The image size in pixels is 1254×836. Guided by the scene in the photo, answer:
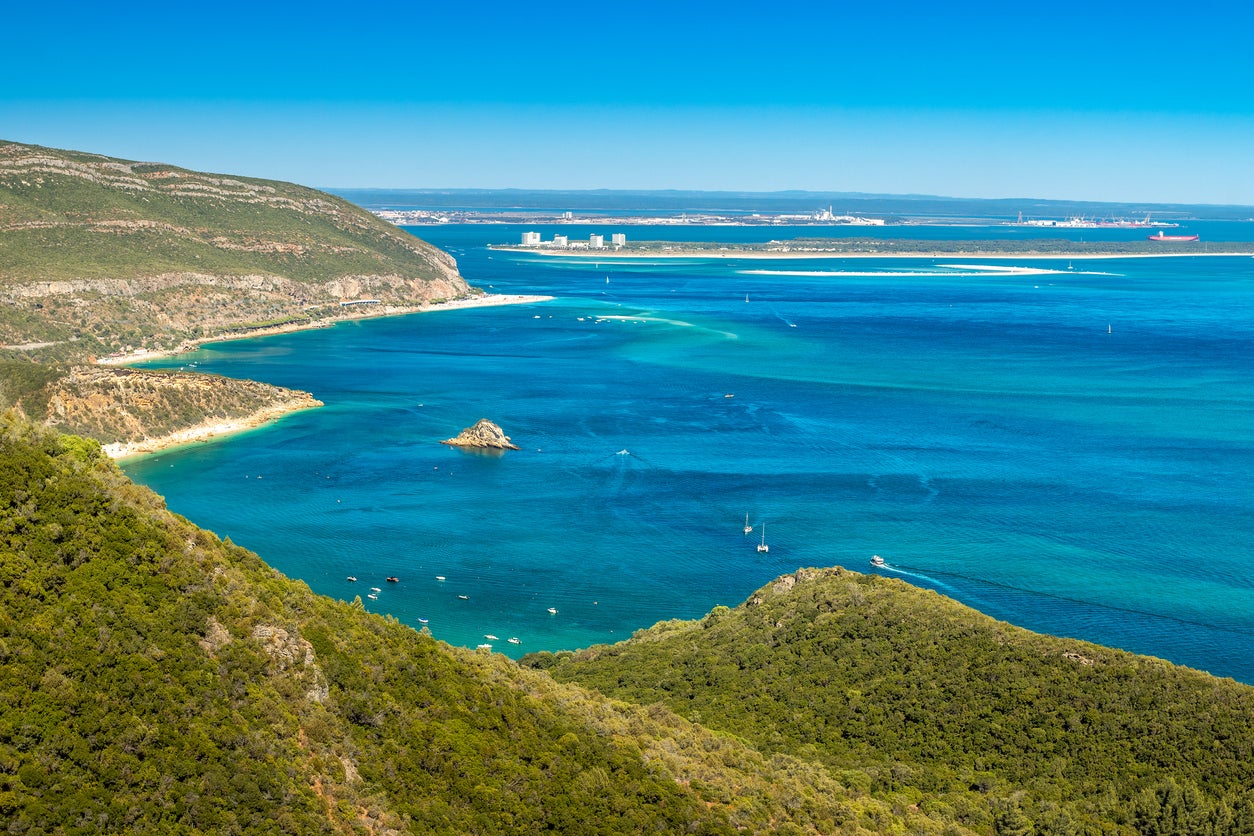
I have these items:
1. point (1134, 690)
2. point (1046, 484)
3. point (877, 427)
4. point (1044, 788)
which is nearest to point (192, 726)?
point (1044, 788)

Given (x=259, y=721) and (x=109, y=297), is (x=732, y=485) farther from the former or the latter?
(x=109, y=297)

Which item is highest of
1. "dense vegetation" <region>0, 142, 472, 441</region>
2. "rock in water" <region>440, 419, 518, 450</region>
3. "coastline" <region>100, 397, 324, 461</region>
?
"dense vegetation" <region>0, 142, 472, 441</region>

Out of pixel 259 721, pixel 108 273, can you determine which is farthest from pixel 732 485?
pixel 108 273

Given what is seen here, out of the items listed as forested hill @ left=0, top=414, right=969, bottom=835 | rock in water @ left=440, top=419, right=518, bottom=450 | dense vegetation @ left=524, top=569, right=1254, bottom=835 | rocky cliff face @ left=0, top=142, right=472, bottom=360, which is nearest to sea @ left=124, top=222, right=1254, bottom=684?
rock in water @ left=440, top=419, right=518, bottom=450

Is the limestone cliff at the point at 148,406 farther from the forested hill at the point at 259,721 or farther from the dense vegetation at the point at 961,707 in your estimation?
the forested hill at the point at 259,721

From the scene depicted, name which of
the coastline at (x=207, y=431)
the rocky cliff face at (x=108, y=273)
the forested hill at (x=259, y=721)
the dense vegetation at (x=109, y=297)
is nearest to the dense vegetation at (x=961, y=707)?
the forested hill at (x=259, y=721)

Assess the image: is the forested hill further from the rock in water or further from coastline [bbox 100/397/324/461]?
coastline [bbox 100/397/324/461]
